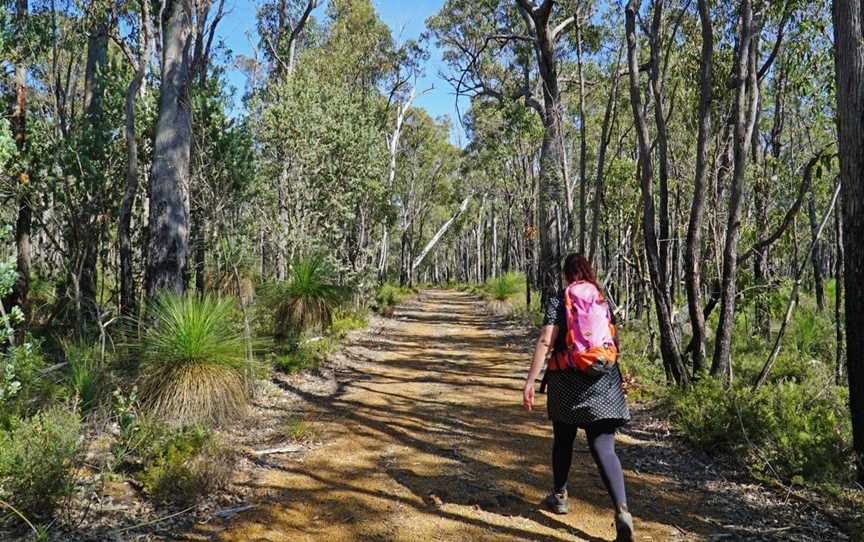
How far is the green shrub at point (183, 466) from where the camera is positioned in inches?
163

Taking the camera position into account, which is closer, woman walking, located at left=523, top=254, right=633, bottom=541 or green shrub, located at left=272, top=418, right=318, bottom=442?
woman walking, located at left=523, top=254, right=633, bottom=541

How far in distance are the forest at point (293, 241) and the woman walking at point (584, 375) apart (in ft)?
4.07

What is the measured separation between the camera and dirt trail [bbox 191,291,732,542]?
12.5 feet

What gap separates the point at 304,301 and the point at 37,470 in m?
7.21

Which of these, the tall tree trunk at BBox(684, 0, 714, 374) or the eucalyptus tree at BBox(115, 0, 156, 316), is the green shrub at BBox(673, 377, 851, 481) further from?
the eucalyptus tree at BBox(115, 0, 156, 316)

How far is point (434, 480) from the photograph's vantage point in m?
4.69

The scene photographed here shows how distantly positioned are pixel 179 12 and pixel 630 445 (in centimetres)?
813

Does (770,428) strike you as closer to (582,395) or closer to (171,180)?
(582,395)

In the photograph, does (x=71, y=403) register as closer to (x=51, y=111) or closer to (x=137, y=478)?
(x=137, y=478)

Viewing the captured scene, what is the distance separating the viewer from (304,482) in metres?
4.66

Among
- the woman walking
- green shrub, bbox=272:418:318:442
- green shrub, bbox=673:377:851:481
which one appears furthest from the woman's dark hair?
green shrub, bbox=272:418:318:442

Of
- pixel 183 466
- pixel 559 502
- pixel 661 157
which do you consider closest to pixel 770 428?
pixel 559 502

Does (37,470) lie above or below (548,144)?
below

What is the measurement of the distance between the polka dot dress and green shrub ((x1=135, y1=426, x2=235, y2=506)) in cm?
255
